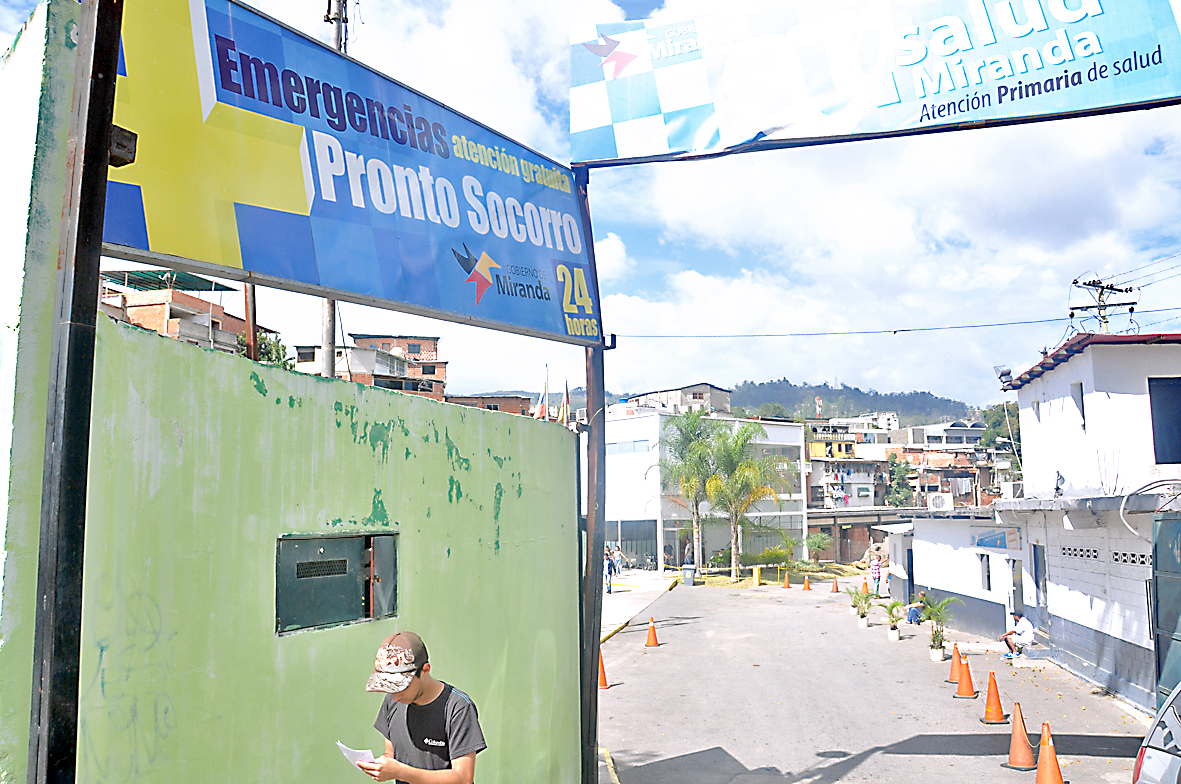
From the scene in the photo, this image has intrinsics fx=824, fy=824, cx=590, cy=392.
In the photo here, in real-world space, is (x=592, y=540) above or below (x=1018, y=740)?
above

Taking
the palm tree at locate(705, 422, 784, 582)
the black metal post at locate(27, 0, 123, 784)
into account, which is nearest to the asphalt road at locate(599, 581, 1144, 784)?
the black metal post at locate(27, 0, 123, 784)

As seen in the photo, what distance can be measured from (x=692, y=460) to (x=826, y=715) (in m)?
25.2

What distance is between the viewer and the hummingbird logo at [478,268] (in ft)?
18.6

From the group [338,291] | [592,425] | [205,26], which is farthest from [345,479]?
[592,425]

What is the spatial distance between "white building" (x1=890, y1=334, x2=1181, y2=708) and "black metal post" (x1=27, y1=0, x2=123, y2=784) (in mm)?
10930

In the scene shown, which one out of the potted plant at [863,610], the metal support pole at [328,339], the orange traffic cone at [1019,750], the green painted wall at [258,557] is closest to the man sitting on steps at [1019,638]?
the potted plant at [863,610]

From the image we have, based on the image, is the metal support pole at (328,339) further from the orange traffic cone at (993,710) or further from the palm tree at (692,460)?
the palm tree at (692,460)

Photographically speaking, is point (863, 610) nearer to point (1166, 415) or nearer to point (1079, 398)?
point (1079, 398)

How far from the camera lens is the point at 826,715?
11.5 meters

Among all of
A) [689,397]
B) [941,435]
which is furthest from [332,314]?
[941,435]

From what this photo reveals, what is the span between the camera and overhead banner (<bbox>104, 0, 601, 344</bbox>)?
377 cm

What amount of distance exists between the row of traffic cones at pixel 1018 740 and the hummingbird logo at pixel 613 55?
23.1 ft

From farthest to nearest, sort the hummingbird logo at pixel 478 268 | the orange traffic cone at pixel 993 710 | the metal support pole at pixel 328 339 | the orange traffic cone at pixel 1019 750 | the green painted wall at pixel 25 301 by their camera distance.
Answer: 1. the metal support pole at pixel 328 339
2. the orange traffic cone at pixel 993 710
3. the orange traffic cone at pixel 1019 750
4. the hummingbird logo at pixel 478 268
5. the green painted wall at pixel 25 301

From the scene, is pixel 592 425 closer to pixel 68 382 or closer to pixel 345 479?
pixel 345 479
